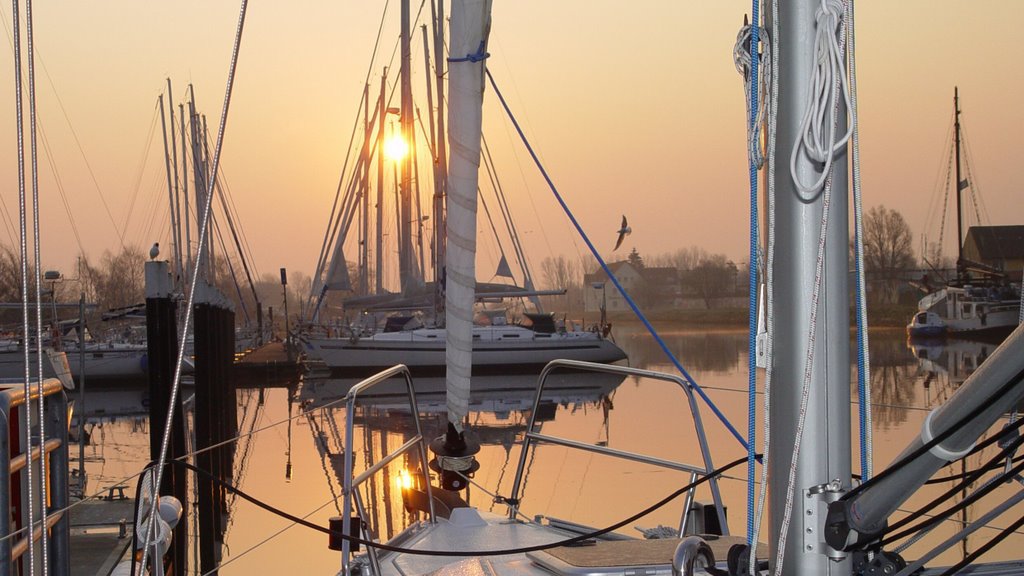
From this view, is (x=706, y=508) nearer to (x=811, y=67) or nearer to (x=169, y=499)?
(x=169, y=499)

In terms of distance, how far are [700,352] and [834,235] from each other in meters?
44.1

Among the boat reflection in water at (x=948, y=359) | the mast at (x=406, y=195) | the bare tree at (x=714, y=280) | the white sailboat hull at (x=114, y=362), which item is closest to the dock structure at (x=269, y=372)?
the white sailboat hull at (x=114, y=362)

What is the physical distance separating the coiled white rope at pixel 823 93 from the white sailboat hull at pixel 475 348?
29.5 meters

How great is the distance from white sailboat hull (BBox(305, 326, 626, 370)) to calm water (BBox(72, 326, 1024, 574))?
1.31 m

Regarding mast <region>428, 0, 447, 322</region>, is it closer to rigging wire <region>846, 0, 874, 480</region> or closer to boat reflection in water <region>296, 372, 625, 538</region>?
boat reflection in water <region>296, 372, 625, 538</region>

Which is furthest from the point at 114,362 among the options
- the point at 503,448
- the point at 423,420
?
the point at 503,448

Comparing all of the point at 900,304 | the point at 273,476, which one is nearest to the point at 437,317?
the point at 273,476

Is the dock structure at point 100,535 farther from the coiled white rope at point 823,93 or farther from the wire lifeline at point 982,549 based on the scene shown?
the coiled white rope at point 823,93

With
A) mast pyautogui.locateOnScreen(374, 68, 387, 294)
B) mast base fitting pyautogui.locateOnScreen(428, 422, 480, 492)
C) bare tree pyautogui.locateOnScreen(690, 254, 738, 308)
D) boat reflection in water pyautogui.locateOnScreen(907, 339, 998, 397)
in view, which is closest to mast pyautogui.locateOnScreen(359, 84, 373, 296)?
mast pyautogui.locateOnScreen(374, 68, 387, 294)

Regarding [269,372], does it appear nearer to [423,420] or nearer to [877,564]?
[423,420]

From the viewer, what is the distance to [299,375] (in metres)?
33.1

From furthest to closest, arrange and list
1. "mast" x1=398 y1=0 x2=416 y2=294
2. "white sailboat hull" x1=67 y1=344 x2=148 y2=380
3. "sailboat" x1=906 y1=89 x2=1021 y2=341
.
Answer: "sailboat" x1=906 y1=89 x2=1021 y2=341 → "white sailboat hull" x1=67 y1=344 x2=148 y2=380 → "mast" x1=398 y1=0 x2=416 y2=294

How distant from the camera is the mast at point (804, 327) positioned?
2174 mm

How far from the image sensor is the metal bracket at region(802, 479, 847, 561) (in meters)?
2.16
